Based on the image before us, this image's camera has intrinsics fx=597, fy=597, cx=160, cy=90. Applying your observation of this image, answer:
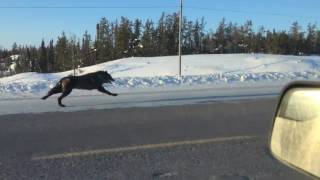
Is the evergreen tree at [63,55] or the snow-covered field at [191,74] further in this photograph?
the evergreen tree at [63,55]

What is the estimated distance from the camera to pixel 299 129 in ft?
7.02

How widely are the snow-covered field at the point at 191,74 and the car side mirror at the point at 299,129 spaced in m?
13.9

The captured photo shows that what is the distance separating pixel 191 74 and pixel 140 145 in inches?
1156

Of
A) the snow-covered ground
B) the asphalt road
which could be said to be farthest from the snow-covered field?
the asphalt road

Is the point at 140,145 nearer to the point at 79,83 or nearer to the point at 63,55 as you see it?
the point at 79,83

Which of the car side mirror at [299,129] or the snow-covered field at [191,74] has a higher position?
the car side mirror at [299,129]

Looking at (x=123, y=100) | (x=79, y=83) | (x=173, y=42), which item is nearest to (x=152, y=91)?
(x=123, y=100)

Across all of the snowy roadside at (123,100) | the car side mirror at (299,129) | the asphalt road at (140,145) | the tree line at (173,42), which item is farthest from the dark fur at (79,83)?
the tree line at (173,42)

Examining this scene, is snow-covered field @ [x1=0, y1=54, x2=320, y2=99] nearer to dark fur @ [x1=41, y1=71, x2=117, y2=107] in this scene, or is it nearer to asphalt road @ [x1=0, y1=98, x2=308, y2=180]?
dark fur @ [x1=41, y1=71, x2=117, y2=107]

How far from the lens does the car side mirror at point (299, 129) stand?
A: 6.63 ft

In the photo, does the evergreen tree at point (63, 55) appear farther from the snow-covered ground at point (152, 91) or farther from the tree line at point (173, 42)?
the snow-covered ground at point (152, 91)

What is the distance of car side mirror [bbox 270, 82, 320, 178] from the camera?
202 cm

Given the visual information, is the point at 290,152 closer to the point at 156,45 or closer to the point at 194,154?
the point at 194,154

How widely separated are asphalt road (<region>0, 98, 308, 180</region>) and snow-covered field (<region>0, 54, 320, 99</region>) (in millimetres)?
5999
